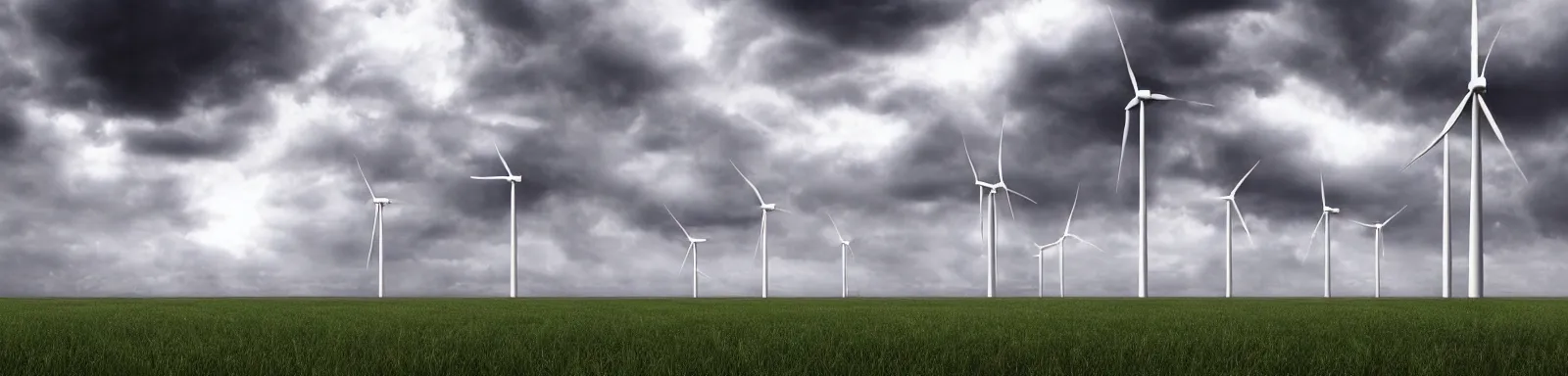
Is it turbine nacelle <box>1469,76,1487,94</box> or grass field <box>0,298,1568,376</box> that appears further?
turbine nacelle <box>1469,76,1487,94</box>

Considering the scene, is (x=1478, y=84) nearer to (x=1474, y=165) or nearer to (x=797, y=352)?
(x=1474, y=165)

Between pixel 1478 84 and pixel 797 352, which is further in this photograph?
pixel 1478 84

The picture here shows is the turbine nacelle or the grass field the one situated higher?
the turbine nacelle

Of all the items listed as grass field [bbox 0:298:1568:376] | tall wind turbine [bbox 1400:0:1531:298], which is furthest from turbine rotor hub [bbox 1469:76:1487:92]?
grass field [bbox 0:298:1568:376]

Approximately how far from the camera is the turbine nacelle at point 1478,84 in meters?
66.4

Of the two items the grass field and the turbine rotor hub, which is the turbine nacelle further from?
the grass field

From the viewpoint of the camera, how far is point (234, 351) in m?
12.3

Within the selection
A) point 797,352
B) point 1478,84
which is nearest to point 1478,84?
point 1478,84

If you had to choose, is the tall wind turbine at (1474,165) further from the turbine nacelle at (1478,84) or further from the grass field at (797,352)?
the grass field at (797,352)

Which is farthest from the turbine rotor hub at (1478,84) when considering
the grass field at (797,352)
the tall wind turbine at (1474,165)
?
the grass field at (797,352)

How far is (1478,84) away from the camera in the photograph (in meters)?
66.4

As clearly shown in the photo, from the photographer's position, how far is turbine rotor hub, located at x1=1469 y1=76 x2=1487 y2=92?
66438 mm

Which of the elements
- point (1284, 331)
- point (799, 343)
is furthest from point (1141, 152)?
point (799, 343)

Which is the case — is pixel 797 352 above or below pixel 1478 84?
below
